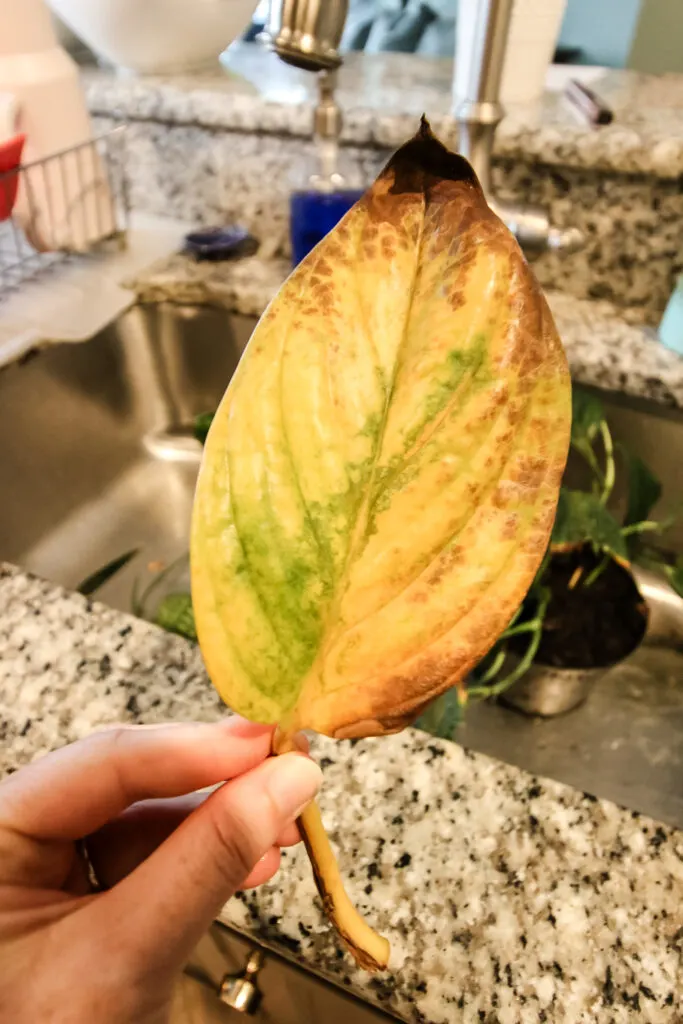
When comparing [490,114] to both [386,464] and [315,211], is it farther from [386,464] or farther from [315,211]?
[386,464]

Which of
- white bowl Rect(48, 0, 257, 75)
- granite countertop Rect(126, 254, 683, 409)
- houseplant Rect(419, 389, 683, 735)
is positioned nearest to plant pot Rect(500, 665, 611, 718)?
houseplant Rect(419, 389, 683, 735)

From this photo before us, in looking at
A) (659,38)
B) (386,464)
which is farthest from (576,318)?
(659,38)

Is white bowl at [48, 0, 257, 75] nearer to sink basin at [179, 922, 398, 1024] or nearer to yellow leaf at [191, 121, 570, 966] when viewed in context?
yellow leaf at [191, 121, 570, 966]

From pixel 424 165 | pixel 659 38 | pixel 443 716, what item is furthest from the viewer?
pixel 659 38

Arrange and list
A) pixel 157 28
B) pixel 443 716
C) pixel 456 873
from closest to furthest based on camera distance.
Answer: pixel 456 873 → pixel 443 716 → pixel 157 28

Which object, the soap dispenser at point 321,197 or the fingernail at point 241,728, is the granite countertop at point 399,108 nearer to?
the soap dispenser at point 321,197

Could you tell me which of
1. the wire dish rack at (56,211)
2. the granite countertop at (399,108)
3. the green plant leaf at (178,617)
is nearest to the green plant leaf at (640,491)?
the granite countertop at (399,108)

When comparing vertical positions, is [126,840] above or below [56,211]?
below
